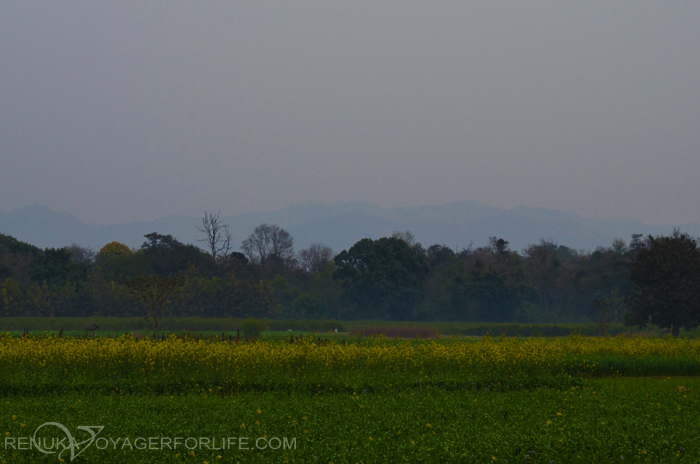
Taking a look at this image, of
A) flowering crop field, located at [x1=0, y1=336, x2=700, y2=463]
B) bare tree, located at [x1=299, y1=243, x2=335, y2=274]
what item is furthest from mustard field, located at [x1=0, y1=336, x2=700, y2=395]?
bare tree, located at [x1=299, y1=243, x2=335, y2=274]

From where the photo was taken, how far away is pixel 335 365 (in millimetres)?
18859

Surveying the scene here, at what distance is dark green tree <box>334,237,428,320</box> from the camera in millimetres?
72562

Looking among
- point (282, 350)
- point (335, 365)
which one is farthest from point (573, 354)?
point (282, 350)

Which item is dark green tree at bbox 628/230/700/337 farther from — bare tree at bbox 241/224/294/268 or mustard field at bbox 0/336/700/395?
bare tree at bbox 241/224/294/268

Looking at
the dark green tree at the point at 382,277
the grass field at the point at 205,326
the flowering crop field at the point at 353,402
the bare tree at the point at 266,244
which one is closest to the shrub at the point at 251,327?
the grass field at the point at 205,326

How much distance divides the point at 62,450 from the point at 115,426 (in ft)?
4.58

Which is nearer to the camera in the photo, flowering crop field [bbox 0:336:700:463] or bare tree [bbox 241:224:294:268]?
flowering crop field [bbox 0:336:700:463]

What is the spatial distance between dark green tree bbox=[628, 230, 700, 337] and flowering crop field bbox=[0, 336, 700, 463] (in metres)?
17.6

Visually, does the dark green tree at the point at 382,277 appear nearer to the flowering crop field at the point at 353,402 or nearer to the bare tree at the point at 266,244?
the bare tree at the point at 266,244

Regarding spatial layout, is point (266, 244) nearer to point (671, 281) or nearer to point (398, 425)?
point (671, 281)

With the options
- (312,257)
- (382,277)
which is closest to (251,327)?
(382,277)

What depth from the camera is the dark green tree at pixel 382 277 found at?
238 ft

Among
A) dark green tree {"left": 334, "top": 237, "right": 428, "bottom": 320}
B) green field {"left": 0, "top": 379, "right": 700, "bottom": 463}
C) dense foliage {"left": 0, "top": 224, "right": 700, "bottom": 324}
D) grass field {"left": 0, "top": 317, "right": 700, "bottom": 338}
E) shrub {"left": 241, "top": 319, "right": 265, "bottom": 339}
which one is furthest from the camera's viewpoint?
dark green tree {"left": 334, "top": 237, "right": 428, "bottom": 320}

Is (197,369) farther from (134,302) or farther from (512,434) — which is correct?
(134,302)
